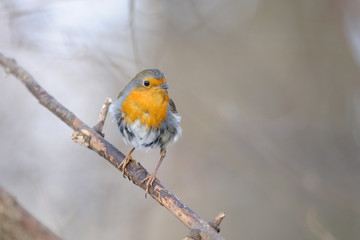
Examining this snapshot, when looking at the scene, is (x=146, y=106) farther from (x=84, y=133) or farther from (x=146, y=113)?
(x=84, y=133)

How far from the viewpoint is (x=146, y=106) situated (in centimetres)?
307

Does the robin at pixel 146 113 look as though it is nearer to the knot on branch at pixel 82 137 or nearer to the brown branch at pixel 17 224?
the knot on branch at pixel 82 137

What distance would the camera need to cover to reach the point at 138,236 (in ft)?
17.4

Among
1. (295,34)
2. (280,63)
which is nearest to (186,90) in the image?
(280,63)

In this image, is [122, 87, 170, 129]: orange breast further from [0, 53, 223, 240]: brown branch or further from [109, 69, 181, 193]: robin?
[0, 53, 223, 240]: brown branch

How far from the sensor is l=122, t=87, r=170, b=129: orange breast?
3061 millimetres

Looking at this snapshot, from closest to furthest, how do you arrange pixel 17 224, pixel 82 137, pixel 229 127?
pixel 17 224 → pixel 82 137 → pixel 229 127

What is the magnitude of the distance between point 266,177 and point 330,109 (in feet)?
4.32

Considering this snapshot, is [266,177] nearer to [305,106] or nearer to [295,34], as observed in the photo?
[305,106]

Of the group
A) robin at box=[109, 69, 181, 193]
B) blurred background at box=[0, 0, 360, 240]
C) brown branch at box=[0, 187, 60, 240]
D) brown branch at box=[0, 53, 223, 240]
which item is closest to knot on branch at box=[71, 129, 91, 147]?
brown branch at box=[0, 53, 223, 240]

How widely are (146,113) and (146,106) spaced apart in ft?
0.19

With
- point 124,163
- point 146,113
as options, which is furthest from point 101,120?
point 146,113

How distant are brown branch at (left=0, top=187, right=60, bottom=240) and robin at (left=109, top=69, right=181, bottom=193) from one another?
1.43 m

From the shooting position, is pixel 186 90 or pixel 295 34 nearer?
pixel 186 90
